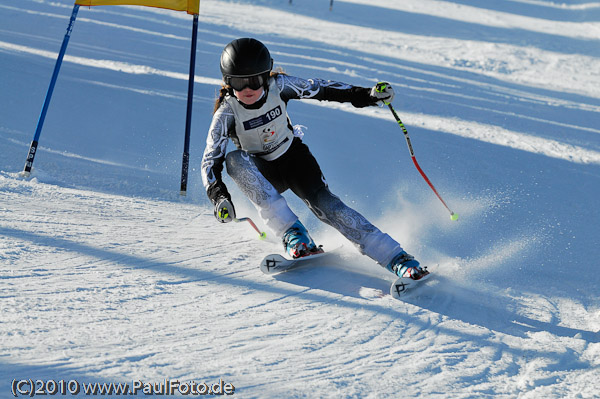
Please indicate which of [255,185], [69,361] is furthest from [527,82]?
[69,361]

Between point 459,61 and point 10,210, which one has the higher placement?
point 459,61

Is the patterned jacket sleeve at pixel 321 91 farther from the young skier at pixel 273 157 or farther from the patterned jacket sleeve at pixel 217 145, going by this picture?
the patterned jacket sleeve at pixel 217 145

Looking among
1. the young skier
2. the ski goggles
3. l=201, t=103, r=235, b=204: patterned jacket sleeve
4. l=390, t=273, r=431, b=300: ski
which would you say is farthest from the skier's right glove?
l=390, t=273, r=431, b=300: ski

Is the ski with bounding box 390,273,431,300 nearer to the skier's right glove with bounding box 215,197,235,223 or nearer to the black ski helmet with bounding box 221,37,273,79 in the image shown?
the skier's right glove with bounding box 215,197,235,223

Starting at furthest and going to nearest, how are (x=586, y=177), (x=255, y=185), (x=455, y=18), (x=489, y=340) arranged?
(x=455, y=18)
(x=586, y=177)
(x=255, y=185)
(x=489, y=340)

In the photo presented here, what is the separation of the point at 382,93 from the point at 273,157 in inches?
35.2

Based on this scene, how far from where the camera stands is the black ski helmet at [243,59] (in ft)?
12.5

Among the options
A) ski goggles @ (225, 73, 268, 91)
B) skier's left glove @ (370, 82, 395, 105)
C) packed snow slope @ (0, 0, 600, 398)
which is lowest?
packed snow slope @ (0, 0, 600, 398)

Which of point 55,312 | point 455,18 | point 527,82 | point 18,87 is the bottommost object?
point 55,312

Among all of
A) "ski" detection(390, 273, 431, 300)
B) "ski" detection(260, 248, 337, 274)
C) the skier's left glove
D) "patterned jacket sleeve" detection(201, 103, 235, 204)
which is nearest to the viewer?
"ski" detection(390, 273, 431, 300)

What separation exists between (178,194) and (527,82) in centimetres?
1027

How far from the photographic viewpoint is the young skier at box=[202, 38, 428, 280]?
12.5 feet

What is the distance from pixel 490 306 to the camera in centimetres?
359

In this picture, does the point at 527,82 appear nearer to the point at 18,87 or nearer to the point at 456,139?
the point at 456,139
